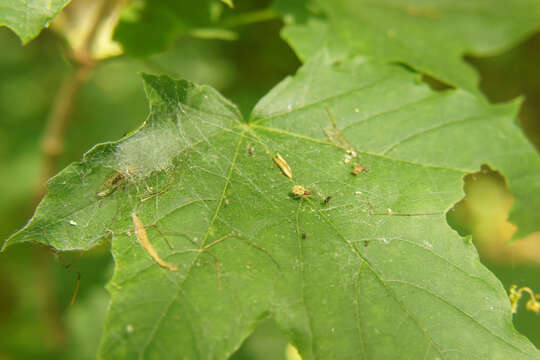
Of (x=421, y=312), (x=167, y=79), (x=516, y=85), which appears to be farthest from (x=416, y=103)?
(x=516, y=85)

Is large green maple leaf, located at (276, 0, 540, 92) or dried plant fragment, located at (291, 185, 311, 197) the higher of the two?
large green maple leaf, located at (276, 0, 540, 92)

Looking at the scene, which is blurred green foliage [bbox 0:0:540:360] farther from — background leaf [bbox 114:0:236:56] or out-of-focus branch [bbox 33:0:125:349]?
background leaf [bbox 114:0:236:56]

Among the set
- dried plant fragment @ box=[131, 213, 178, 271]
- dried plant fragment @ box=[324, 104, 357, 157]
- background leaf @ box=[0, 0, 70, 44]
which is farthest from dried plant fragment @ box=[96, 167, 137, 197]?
dried plant fragment @ box=[324, 104, 357, 157]

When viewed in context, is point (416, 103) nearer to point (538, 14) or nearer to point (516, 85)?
point (538, 14)

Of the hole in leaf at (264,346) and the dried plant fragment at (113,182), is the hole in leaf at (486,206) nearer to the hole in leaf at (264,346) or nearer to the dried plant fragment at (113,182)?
the hole in leaf at (264,346)

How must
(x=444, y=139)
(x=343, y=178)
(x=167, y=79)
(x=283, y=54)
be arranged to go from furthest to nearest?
(x=283, y=54)
(x=444, y=139)
(x=343, y=178)
(x=167, y=79)

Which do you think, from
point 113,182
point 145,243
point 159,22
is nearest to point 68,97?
point 159,22
